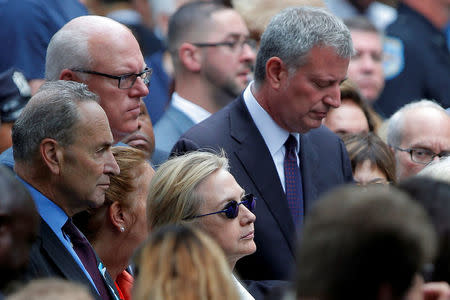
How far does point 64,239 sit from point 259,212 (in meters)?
1.18

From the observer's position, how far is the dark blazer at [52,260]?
3418mm

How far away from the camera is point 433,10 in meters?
7.70

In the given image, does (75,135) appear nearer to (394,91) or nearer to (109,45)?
(109,45)

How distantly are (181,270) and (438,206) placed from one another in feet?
2.62

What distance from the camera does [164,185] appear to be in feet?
12.7

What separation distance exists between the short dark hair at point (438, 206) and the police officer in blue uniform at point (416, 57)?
4.45 meters

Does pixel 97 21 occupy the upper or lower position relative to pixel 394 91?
upper

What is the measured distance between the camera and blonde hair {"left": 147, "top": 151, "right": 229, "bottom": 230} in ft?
12.6

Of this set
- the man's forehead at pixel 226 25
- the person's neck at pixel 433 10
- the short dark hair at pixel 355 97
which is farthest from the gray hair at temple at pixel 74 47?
the person's neck at pixel 433 10

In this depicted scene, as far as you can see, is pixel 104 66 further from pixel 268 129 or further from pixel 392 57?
pixel 392 57

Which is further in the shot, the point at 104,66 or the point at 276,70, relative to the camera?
the point at 276,70

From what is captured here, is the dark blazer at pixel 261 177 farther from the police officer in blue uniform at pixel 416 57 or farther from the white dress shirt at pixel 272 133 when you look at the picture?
the police officer in blue uniform at pixel 416 57

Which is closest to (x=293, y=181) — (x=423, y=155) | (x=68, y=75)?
(x=423, y=155)

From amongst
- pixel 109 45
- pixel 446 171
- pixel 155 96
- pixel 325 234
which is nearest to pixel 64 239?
pixel 109 45
